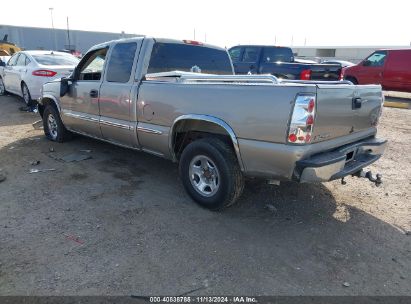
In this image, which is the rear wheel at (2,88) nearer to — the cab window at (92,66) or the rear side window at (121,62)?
the cab window at (92,66)

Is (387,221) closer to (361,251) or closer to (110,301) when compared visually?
(361,251)

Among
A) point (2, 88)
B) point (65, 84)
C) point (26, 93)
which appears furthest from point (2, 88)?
point (65, 84)

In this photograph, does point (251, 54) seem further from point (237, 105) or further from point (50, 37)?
point (50, 37)

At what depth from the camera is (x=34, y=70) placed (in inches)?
366

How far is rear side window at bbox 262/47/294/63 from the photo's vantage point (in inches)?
491

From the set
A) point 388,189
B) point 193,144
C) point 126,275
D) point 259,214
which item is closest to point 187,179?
point 193,144

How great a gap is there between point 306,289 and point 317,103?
153 cm

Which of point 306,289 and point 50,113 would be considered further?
point 50,113

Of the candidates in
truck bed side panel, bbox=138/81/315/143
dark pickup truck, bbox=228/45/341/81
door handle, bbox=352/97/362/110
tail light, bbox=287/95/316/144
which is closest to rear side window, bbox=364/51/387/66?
dark pickup truck, bbox=228/45/341/81

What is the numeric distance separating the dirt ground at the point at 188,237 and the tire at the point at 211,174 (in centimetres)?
18

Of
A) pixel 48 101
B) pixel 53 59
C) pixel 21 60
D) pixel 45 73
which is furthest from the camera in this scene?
pixel 21 60

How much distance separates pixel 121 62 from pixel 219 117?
2006 millimetres

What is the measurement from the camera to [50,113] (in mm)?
6691

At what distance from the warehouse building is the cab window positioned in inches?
1959
